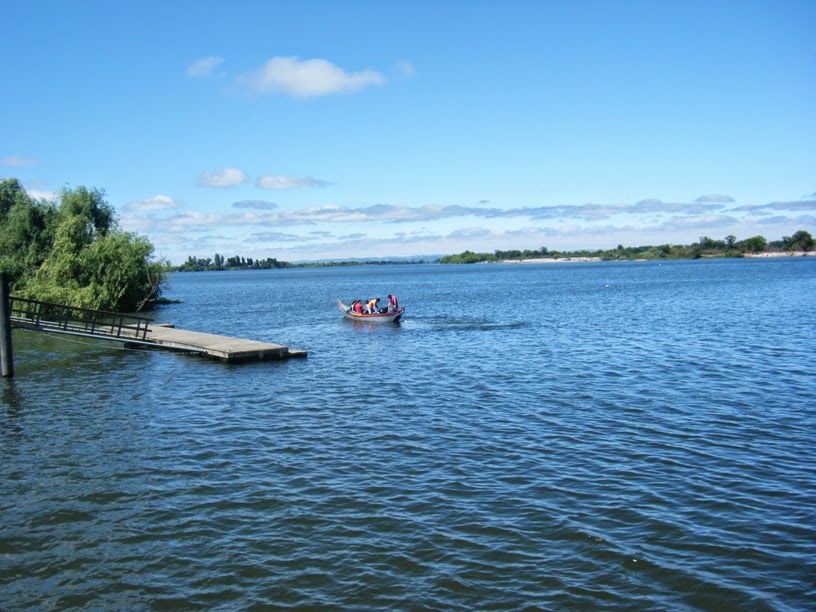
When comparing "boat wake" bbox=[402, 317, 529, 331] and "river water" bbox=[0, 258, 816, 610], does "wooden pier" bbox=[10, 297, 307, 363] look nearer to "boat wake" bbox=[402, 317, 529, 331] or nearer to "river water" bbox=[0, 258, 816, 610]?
"river water" bbox=[0, 258, 816, 610]

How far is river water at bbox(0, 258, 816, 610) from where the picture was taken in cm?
982

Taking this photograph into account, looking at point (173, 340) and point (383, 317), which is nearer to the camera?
point (173, 340)

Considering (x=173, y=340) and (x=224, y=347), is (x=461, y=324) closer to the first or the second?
(x=224, y=347)

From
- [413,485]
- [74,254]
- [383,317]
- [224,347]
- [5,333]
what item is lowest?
[413,485]

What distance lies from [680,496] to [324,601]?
24.3 ft

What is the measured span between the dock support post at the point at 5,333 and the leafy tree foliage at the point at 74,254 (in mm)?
25174

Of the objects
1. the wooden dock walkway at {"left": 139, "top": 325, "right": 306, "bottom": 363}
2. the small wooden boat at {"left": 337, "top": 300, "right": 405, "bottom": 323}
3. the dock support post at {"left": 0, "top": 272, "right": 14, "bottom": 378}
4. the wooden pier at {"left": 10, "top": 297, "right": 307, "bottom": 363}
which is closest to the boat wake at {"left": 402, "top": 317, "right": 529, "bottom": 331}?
the small wooden boat at {"left": 337, "top": 300, "right": 405, "bottom": 323}

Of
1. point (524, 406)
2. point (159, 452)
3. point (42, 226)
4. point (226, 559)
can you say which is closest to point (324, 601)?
point (226, 559)

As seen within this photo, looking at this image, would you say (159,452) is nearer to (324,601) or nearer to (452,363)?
(324,601)

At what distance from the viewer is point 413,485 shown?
1371cm

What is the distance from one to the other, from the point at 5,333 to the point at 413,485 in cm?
1982

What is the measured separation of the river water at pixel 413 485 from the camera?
9820 millimetres

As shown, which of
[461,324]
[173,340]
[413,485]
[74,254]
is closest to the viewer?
[413,485]

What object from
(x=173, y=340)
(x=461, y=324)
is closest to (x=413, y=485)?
(x=173, y=340)
